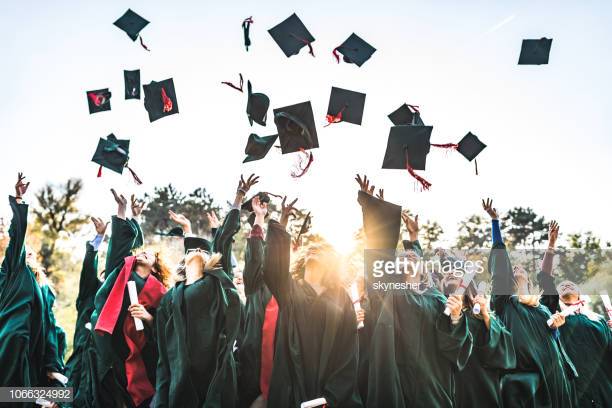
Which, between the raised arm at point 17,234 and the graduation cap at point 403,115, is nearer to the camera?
the raised arm at point 17,234

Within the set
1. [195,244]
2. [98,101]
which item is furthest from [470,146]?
[98,101]

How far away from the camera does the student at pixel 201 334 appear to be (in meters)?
5.14

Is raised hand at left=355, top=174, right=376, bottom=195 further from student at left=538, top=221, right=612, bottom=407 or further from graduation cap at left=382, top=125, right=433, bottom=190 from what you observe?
student at left=538, top=221, right=612, bottom=407

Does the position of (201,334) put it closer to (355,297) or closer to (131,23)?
(355,297)

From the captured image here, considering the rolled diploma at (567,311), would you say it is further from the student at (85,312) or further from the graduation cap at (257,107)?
the student at (85,312)

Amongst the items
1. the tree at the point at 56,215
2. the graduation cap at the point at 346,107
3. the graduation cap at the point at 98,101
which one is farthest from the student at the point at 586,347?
the tree at the point at 56,215

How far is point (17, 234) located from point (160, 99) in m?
2.52

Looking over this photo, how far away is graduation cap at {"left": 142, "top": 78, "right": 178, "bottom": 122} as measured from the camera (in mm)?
7441

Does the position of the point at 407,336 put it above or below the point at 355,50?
below

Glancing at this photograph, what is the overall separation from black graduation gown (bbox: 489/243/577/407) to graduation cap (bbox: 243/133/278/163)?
9.33ft

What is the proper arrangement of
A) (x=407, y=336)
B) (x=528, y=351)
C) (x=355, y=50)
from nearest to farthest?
(x=407, y=336) → (x=528, y=351) → (x=355, y=50)

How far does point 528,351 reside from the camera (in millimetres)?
5996

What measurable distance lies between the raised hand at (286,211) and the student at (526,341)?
2309 millimetres

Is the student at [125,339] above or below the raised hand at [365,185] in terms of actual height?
below
